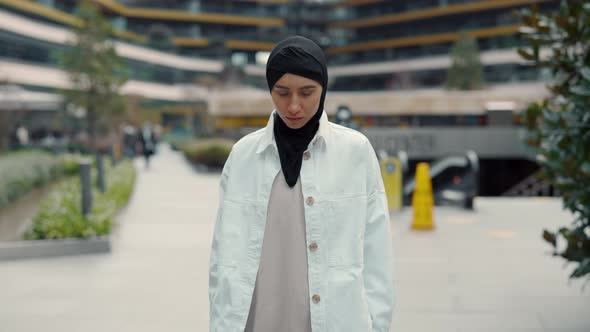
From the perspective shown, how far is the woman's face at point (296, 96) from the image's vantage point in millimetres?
2141

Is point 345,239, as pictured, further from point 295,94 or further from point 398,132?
point 398,132

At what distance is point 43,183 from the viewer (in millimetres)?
16109

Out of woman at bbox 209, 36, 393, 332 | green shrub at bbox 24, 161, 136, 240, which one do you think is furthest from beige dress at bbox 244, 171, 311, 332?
green shrub at bbox 24, 161, 136, 240

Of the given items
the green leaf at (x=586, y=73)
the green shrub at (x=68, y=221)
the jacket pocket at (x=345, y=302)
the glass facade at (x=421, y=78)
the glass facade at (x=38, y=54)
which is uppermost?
the glass facade at (x=38, y=54)

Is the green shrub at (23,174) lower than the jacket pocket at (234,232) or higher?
lower

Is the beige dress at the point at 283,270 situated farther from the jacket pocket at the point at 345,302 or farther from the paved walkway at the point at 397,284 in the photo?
the paved walkway at the point at 397,284

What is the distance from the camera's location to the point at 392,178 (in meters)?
11.4

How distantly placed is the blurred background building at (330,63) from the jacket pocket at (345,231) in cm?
2009

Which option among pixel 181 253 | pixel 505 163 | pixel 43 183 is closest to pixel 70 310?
pixel 181 253

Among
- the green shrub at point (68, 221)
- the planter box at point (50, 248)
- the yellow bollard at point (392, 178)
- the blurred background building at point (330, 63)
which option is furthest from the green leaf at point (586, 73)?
the blurred background building at point (330, 63)

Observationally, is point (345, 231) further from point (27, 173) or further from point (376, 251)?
point (27, 173)

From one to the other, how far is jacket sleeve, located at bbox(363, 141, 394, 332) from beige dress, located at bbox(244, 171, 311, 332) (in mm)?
251

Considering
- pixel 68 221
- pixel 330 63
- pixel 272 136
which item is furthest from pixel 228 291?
pixel 330 63

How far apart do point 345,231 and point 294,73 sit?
0.59 m
